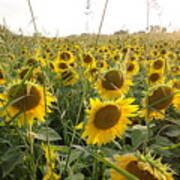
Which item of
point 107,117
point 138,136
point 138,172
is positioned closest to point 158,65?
point 138,136

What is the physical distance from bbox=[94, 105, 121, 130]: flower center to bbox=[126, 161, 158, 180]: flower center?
1.39 ft

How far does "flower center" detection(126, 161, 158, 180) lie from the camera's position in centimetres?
61

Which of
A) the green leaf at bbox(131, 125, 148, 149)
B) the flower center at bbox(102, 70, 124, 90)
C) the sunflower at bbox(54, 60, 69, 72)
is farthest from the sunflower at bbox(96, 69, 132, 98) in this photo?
the sunflower at bbox(54, 60, 69, 72)

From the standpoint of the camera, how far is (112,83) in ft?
4.79

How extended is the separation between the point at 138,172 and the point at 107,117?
0.48 m

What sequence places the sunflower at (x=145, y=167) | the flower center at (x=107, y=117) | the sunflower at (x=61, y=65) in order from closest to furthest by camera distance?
the sunflower at (x=145, y=167)
the flower center at (x=107, y=117)
the sunflower at (x=61, y=65)

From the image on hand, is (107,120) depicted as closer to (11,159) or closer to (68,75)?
(11,159)

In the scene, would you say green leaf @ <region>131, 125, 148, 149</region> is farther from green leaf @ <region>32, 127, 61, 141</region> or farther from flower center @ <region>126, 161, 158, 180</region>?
flower center @ <region>126, 161, 158, 180</region>

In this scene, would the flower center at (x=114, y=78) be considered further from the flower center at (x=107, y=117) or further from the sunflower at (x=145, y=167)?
the sunflower at (x=145, y=167)

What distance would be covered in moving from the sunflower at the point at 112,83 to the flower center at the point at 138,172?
26.3 inches

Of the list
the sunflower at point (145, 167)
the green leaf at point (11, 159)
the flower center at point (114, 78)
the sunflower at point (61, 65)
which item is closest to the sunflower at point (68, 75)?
the sunflower at point (61, 65)

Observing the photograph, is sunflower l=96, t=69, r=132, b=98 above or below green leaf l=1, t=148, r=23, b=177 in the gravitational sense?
above

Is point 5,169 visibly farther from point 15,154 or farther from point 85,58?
point 85,58

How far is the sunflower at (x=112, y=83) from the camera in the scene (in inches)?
54.1
